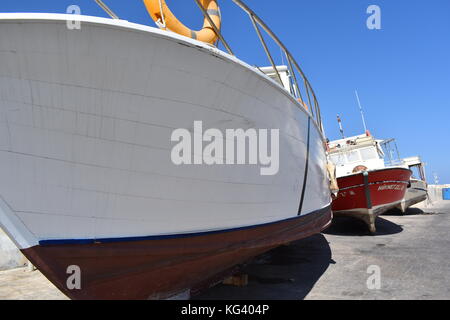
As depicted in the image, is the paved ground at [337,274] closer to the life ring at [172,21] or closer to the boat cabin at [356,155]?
the life ring at [172,21]

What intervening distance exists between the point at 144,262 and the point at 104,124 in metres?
1.11

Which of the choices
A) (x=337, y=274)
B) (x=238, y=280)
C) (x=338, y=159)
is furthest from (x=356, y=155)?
(x=238, y=280)

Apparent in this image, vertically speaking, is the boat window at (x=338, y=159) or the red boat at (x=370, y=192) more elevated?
the boat window at (x=338, y=159)

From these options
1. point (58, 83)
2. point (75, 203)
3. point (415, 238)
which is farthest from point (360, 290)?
point (415, 238)

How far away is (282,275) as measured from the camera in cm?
460

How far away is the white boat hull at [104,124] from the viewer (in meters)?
1.99

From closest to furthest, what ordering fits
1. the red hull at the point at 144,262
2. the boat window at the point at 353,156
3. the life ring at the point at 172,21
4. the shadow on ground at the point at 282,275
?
the red hull at the point at 144,262 < the life ring at the point at 172,21 < the shadow on ground at the point at 282,275 < the boat window at the point at 353,156

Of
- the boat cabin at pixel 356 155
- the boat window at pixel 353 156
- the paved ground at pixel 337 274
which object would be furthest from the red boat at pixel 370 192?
the boat window at pixel 353 156

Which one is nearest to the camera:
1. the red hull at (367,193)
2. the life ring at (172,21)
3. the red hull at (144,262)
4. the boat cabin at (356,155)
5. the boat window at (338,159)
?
the red hull at (144,262)

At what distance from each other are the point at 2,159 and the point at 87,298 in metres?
1.22

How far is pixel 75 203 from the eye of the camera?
7.24 ft

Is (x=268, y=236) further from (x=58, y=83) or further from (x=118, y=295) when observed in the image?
(x=58, y=83)

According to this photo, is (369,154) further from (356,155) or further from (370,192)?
(370,192)

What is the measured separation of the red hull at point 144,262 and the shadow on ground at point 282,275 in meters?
0.87
